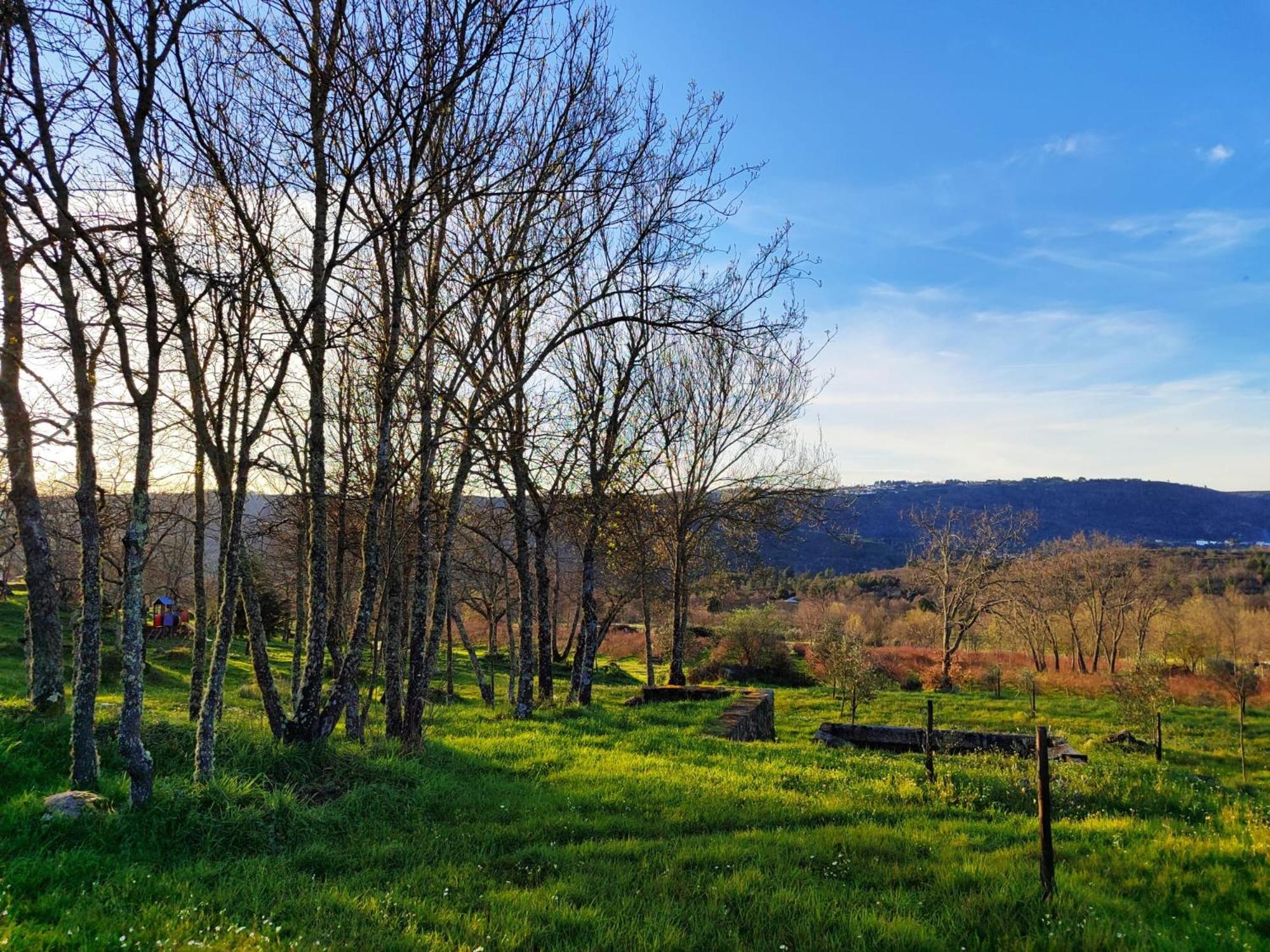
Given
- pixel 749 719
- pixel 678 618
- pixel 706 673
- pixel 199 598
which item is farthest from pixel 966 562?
pixel 199 598

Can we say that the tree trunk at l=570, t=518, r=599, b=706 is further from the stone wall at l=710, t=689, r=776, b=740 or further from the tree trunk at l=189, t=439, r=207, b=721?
the tree trunk at l=189, t=439, r=207, b=721

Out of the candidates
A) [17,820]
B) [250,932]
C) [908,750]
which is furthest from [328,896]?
[908,750]

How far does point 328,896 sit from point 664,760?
227 inches

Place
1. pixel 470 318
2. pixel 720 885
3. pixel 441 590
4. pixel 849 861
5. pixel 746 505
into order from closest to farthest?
1. pixel 720 885
2. pixel 849 861
3. pixel 441 590
4. pixel 470 318
5. pixel 746 505

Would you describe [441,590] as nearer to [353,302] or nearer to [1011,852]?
[353,302]

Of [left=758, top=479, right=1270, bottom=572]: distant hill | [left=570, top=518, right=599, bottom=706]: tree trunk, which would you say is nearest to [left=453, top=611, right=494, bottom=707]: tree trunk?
[left=570, top=518, right=599, bottom=706]: tree trunk

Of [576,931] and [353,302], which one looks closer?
[576,931]

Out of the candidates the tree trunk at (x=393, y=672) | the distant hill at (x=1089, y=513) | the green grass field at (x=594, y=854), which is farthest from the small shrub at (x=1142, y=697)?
the distant hill at (x=1089, y=513)

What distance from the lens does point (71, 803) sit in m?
5.42

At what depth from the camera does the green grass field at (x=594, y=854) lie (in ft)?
13.9

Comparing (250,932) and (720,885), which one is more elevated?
(250,932)

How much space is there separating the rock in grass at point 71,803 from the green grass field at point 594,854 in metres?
0.10

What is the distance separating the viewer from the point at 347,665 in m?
8.00

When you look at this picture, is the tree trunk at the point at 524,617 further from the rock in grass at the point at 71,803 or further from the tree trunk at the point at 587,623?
the rock in grass at the point at 71,803
